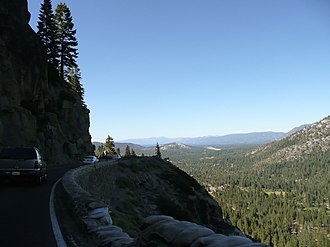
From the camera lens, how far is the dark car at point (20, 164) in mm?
16031

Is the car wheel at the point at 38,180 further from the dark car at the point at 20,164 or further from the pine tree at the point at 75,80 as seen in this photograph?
the pine tree at the point at 75,80

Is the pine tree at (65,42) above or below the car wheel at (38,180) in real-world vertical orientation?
above

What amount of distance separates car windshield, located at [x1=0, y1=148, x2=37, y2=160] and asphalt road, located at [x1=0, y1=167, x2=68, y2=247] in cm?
207

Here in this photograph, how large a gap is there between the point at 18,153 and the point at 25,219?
28.1 feet

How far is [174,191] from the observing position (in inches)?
1483

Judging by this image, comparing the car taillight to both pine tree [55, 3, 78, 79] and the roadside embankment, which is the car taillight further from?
pine tree [55, 3, 78, 79]

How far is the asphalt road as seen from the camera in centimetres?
725

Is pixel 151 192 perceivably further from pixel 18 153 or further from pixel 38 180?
pixel 18 153

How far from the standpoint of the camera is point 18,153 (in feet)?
55.9

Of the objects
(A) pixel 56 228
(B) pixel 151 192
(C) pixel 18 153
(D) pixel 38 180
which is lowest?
(B) pixel 151 192

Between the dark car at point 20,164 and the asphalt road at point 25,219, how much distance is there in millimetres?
1212

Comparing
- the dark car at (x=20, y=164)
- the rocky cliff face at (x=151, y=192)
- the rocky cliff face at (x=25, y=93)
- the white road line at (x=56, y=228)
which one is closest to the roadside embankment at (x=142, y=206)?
Answer: the rocky cliff face at (x=151, y=192)

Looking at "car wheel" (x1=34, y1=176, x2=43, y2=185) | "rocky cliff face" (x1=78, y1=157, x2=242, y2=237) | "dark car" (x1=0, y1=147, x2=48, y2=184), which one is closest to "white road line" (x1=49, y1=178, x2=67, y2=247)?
"dark car" (x1=0, y1=147, x2=48, y2=184)

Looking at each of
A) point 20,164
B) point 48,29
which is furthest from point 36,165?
point 48,29
